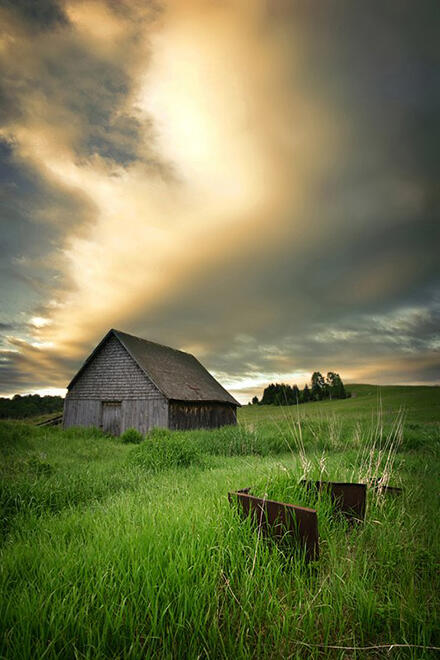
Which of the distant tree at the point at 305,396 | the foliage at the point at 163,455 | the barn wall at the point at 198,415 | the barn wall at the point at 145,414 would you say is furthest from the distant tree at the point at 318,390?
the foliage at the point at 163,455

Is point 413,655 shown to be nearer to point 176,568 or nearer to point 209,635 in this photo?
point 209,635

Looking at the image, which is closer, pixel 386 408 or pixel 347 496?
pixel 347 496

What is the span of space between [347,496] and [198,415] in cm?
2033

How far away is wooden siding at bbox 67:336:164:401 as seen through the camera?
2077 cm

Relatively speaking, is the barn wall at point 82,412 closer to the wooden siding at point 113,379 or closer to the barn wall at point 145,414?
the wooden siding at point 113,379

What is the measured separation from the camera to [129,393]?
2098 cm

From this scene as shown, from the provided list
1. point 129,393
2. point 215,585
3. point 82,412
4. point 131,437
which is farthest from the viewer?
point 82,412

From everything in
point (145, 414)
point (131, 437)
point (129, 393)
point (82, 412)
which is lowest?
point (131, 437)

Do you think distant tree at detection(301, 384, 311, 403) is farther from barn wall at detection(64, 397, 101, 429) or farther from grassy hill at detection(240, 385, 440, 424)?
barn wall at detection(64, 397, 101, 429)

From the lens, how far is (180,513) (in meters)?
3.64

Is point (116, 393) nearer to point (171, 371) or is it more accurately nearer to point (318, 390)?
point (171, 371)

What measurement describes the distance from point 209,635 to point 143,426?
19.3 meters

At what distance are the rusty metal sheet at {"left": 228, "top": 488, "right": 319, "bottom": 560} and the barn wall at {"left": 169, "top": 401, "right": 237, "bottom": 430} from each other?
17.3m

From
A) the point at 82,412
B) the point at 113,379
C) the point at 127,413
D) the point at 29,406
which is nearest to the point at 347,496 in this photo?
the point at 127,413
